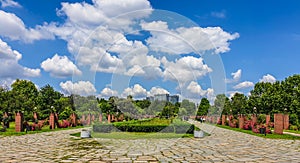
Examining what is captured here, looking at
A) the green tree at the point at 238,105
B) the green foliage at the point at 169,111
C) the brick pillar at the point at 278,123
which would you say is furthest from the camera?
the green tree at the point at 238,105

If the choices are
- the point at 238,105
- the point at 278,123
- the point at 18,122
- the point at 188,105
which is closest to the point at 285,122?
the point at 278,123

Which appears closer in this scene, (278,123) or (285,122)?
(278,123)

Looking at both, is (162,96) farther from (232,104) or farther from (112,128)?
(232,104)

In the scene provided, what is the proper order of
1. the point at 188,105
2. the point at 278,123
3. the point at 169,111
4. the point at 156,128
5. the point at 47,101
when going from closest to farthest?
Answer: the point at 278,123 < the point at 156,128 < the point at 188,105 < the point at 169,111 < the point at 47,101

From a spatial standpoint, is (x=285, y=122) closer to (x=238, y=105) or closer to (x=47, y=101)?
(x=238, y=105)

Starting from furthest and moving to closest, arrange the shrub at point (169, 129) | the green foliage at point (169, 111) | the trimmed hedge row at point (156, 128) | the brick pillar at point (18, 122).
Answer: the green foliage at point (169, 111), the brick pillar at point (18, 122), the shrub at point (169, 129), the trimmed hedge row at point (156, 128)

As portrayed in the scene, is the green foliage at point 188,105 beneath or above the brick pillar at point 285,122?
above

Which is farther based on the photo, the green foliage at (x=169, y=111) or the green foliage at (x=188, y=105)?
the green foliage at (x=169, y=111)

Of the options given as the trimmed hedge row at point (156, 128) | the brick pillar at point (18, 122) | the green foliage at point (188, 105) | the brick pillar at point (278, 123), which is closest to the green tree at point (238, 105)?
the green foliage at point (188, 105)

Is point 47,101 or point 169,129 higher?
point 47,101

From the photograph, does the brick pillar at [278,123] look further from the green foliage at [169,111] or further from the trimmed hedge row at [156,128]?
the green foliage at [169,111]

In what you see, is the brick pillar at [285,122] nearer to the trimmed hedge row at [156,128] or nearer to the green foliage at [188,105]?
the green foliage at [188,105]

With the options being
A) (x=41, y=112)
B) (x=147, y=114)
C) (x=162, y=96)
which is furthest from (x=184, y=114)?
(x=41, y=112)

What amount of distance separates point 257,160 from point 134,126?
11.9 meters
